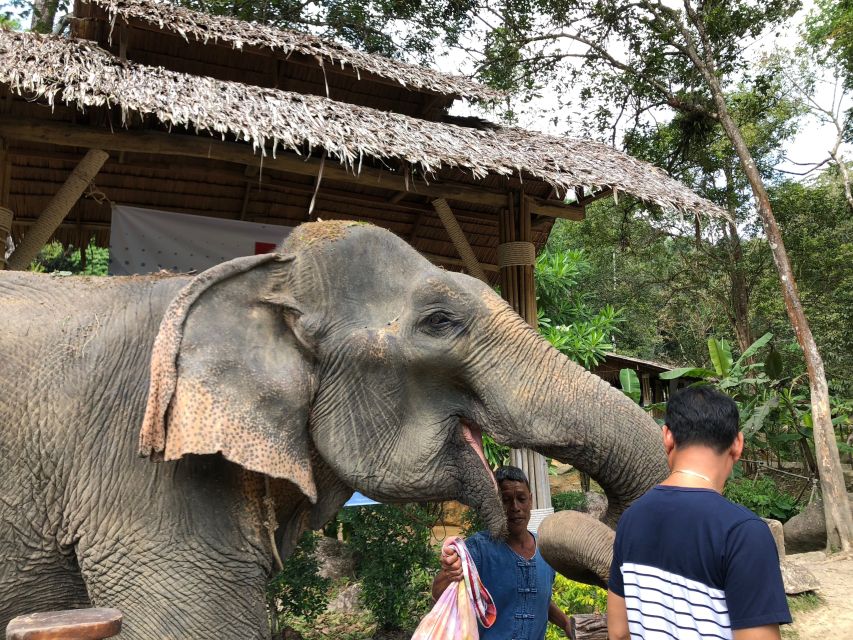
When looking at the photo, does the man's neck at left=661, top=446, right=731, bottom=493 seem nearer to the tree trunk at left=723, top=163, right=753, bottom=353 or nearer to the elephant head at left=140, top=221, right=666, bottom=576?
the elephant head at left=140, top=221, right=666, bottom=576

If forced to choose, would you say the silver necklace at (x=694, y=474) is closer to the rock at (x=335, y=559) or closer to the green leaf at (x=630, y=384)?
the rock at (x=335, y=559)

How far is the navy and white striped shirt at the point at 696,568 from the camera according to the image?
4.83ft

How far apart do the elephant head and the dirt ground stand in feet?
17.2

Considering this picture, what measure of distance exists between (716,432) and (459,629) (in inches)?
46.5

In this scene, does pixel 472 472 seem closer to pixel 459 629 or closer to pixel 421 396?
pixel 421 396

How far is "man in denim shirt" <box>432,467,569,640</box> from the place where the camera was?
2.69 meters

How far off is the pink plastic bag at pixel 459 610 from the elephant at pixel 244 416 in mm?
506

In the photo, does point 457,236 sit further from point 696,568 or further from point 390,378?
point 696,568

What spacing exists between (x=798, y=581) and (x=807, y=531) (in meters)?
3.13

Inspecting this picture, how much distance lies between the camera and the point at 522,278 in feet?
19.3

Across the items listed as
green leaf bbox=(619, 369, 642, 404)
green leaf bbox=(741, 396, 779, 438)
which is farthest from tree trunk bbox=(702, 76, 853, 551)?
green leaf bbox=(619, 369, 642, 404)

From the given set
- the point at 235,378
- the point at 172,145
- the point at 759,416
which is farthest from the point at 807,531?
the point at 235,378

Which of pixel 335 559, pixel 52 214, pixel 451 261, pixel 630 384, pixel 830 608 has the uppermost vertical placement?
pixel 451 261

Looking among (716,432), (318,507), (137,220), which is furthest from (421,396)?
(137,220)
